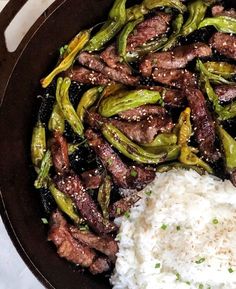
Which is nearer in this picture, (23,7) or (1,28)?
(1,28)

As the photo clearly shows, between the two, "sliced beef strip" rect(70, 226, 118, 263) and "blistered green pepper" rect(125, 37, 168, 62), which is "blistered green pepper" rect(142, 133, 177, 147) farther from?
"sliced beef strip" rect(70, 226, 118, 263)

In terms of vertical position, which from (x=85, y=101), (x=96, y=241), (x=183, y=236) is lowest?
(x=183, y=236)

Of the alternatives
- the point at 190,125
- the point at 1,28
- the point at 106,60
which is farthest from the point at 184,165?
the point at 1,28

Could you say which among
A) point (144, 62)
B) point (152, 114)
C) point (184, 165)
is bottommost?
point (184, 165)

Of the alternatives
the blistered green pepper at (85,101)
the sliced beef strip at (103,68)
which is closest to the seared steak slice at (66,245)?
the blistered green pepper at (85,101)

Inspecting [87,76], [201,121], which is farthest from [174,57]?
[87,76]

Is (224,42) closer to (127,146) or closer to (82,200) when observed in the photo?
(127,146)

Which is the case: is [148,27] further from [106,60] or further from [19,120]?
[19,120]
